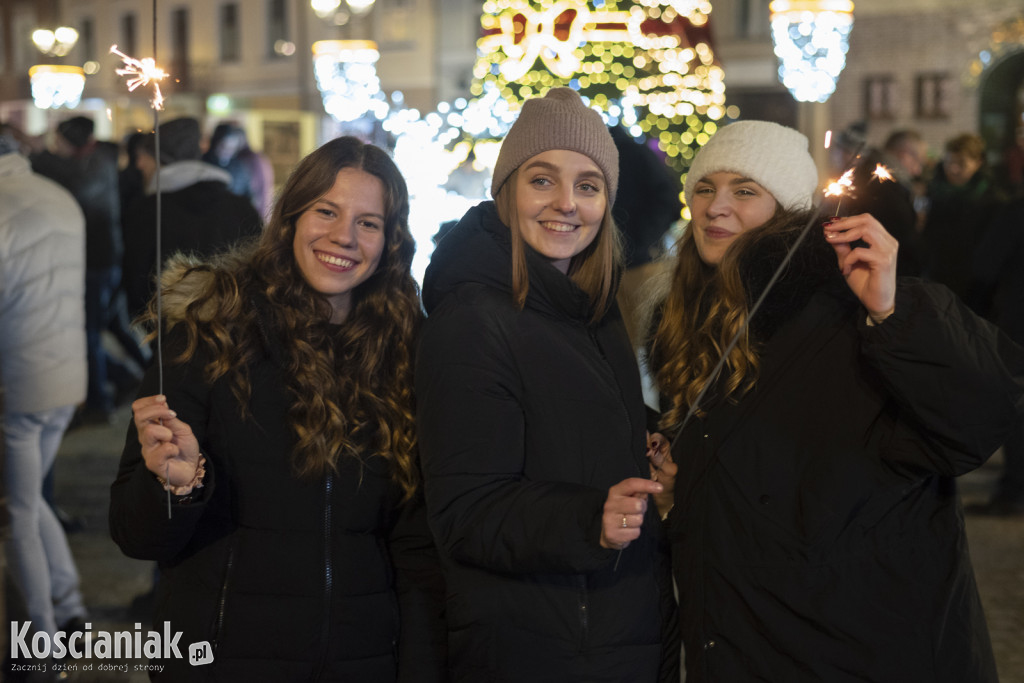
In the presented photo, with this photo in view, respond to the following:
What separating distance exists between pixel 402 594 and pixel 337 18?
21.0 meters

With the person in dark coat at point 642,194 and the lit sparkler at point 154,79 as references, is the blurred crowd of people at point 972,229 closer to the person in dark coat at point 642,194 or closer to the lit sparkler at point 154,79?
the person in dark coat at point 642,194

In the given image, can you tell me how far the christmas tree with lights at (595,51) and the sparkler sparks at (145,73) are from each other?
6.75 m

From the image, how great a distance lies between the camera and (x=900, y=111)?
22.3m

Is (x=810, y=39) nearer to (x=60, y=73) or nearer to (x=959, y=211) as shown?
(x=959, y=211)

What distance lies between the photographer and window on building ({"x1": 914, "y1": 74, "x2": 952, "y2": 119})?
21609 mm

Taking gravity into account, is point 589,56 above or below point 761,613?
above

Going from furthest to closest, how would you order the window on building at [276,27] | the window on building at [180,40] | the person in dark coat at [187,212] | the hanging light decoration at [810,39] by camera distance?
1. the window on building at [180,40]
2. the window on building at [276,27]
3. the hanging light decoration at [810,39]
4. the person in dark coat at [187,212]

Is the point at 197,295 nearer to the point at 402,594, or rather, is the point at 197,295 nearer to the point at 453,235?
the point at 453,235

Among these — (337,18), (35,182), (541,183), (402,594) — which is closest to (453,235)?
(541,183)

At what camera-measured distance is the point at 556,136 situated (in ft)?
8.01

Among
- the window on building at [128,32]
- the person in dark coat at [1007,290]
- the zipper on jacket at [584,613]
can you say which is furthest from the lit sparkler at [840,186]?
the window on building at [128,32]

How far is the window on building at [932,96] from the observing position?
2161cm

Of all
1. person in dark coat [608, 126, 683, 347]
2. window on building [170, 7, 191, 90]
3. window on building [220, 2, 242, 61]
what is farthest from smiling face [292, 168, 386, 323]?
window on building [170, 7, 191, 90]

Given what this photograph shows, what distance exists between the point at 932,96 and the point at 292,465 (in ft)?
72.6
